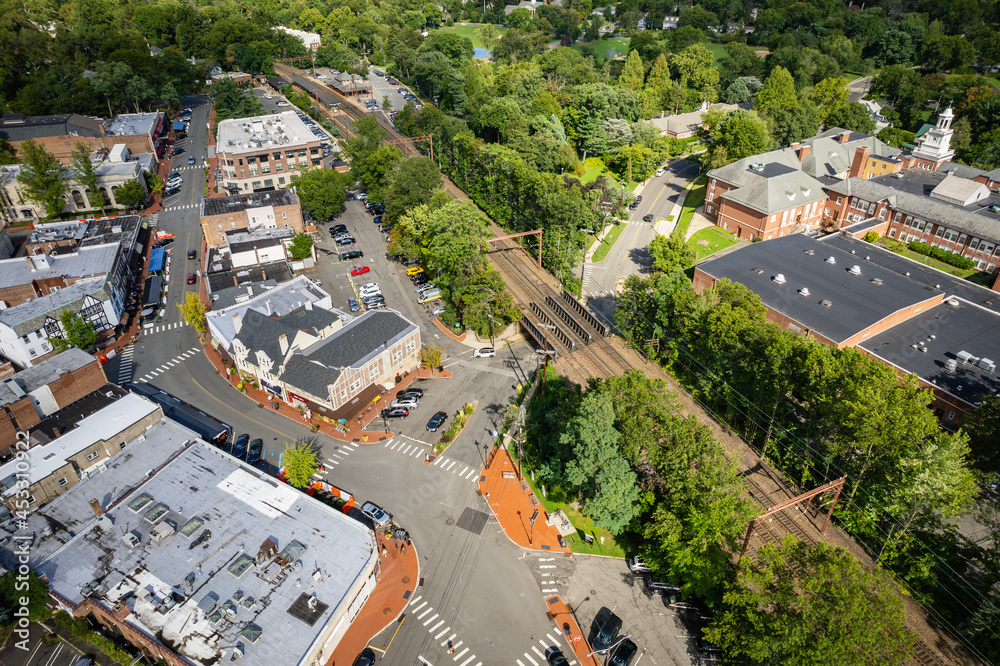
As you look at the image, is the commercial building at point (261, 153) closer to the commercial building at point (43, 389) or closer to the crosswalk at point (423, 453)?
the commercial building at point (43, 389)

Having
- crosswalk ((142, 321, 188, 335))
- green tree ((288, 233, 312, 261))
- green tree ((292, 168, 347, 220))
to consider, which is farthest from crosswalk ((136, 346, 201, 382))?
green tree ((292, 168, 347, 220))

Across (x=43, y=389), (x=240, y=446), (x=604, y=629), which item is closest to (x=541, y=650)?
(x=604, y=629)

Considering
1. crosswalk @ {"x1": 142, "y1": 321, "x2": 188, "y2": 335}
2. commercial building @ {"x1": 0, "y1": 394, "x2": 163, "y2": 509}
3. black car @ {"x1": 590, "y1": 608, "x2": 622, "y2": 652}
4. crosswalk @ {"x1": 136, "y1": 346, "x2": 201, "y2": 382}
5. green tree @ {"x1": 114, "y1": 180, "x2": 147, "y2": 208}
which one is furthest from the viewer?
green tree @ {"x1": 114, "y1": 180, "x2": 147, "y2": 208}

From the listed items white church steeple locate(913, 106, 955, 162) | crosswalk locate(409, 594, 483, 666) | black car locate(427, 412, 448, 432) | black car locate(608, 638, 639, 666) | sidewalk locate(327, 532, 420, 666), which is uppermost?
white church steeple locate(913, 106, 955, 162)

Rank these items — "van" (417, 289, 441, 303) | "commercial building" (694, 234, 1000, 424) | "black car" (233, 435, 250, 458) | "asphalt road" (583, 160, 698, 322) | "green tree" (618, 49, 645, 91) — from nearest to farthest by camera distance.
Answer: "black car" (233, 435, 250, 458) → "commercial building" (694, 234, 1000, 424) → "van" (417, 289, 441, 303) → "asphalt road" (583, 160, 698, 322) → "green tree" (618, 49, 645, 91)

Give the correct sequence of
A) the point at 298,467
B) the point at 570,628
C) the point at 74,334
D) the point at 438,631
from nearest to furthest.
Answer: the point at 438,631 → the point at 570,628 → the point at 298,467 → the point at 74,334

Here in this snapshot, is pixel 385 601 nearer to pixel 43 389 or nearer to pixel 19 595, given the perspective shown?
pixel 19 595

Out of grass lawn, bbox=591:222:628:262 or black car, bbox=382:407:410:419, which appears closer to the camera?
black car, bbox=382:407:410:419

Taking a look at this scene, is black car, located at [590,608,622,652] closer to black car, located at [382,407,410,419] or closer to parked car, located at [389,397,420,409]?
black car, located at [382,407,410,419]
